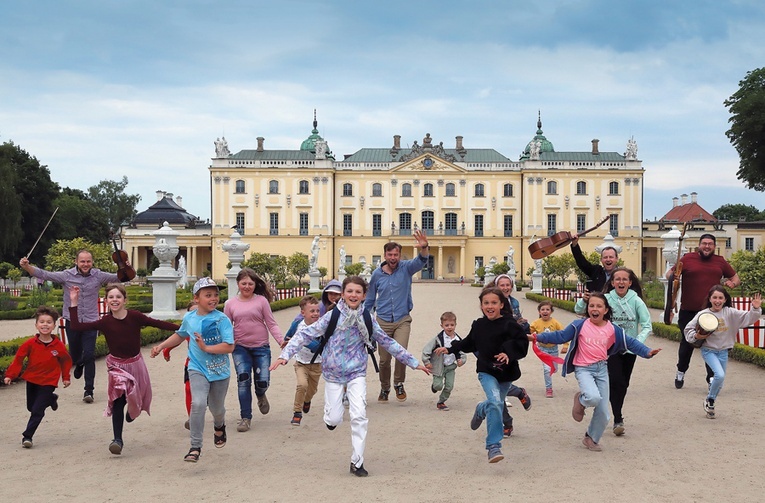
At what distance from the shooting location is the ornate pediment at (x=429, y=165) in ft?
183

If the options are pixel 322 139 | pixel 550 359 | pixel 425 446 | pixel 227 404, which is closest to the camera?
pixel 425 446

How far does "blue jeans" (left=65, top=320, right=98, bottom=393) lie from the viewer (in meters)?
7.45

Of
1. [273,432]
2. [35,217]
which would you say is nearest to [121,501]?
[273,432]

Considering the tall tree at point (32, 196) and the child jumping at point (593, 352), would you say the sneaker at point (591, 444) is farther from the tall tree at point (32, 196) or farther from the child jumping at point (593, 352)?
the tall tree at point (32, 196)

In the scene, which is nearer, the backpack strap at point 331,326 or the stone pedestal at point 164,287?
the backpack strap at point 331,326

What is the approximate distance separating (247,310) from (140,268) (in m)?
49.3

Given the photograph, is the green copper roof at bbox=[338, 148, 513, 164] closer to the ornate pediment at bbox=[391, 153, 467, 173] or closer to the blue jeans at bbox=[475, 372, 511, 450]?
the ornate pediment at bbox=[391, 153, 467, 173]

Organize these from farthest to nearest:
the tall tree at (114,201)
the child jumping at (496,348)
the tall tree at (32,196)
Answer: the tall tree at (114,201) < the tall tree at (32,196) < the child jumping at (496,348)

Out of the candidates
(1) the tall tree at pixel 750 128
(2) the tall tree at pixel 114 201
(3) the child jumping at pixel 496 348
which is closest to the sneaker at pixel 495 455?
(3) the child jumping at pixel 496 348

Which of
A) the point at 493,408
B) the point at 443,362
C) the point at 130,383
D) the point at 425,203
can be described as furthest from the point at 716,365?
the point at 425,203

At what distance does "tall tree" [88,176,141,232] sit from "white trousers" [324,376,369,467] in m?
71.7

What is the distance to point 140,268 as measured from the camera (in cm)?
5341

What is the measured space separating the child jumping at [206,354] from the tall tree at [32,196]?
38.7 m

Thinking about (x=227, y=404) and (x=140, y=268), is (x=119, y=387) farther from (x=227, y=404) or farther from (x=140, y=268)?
(x=140, y=268)
